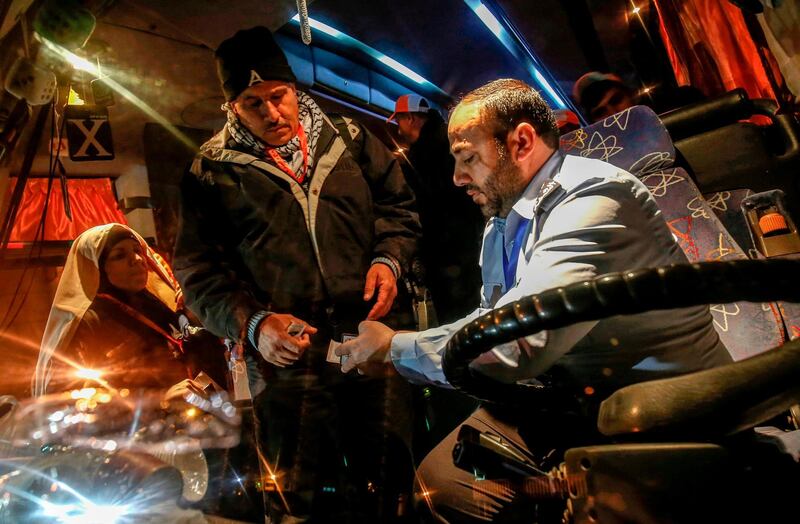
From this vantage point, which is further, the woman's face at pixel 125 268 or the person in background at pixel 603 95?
the woman's face at pixel 125 268

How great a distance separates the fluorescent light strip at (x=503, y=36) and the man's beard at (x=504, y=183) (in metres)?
4.95

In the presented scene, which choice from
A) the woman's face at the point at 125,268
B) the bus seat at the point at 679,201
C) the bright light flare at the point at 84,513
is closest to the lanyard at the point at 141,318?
the woman's face at the point at 125,268

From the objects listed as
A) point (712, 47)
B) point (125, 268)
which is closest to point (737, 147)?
point (712, 47)

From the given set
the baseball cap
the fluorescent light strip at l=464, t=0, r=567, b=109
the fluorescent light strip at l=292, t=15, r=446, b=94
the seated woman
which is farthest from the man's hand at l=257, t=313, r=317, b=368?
the fluorescent light strip at l=464, t=0, r=567, b=109

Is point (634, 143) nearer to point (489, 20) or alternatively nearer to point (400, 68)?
point (489, 20)

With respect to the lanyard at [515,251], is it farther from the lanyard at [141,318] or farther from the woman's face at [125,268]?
the woman's face at [125,268]

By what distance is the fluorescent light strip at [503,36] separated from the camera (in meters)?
5.84

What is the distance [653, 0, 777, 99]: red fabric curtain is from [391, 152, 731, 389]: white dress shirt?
11.2ft

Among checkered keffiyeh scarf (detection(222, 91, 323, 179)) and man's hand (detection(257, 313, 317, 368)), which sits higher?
checkered keffiyeh scarf (detection(222, 91, 323, 179))

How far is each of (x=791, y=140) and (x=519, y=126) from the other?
3.71ft

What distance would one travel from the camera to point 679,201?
65.9 inches

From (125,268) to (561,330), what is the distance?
416 centimetres

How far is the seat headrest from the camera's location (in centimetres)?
174

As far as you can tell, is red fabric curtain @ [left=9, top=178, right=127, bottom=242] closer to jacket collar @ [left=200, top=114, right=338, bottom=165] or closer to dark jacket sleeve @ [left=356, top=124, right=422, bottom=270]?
jacket collar @ [left=200, top=114, right=338, bottom=165]
